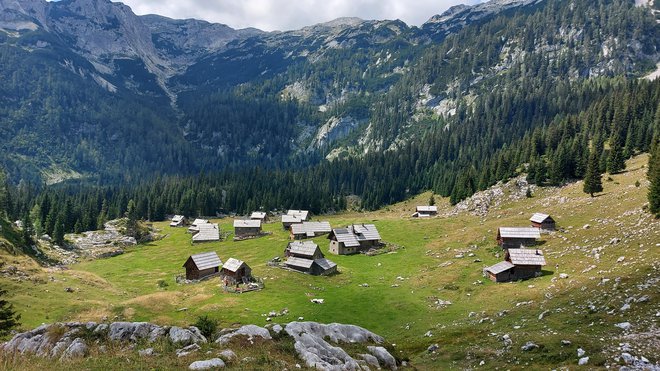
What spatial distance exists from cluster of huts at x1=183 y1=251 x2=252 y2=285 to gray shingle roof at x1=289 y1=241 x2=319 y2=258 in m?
14.3

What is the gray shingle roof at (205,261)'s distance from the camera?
8538 cm

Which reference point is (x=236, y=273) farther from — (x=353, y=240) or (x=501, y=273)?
(x=501, y=273)

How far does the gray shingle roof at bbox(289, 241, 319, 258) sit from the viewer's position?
89.7 metres

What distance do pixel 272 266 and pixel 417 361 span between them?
52.1m

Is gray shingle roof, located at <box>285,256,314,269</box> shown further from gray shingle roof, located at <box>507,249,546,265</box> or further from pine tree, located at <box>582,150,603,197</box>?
pine tree, located at <box>582,150,603,197</box>

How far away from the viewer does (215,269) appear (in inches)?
3501

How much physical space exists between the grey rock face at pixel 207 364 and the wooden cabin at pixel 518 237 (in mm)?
74969

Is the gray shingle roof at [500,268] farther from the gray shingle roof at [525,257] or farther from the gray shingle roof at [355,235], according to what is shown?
the gray shingle roof at [355,235]

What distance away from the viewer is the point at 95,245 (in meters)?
129

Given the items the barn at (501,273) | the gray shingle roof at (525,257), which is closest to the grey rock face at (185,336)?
the barn at (501,273)

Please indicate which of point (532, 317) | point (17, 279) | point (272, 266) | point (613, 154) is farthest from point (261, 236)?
point (613, 154)

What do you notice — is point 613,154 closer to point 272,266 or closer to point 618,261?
point 618,261

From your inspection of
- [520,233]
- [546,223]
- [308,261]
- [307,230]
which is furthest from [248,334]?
[307,230]

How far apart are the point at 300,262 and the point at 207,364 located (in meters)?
63.0
